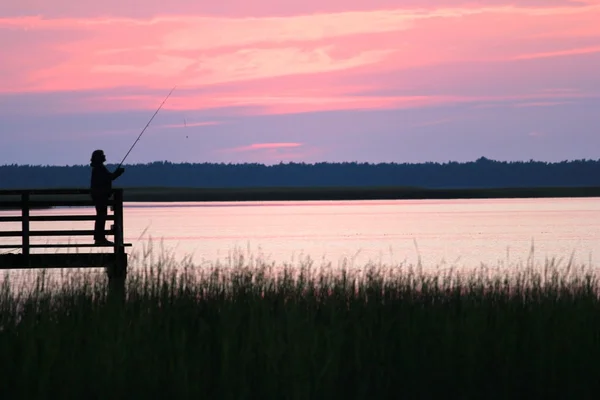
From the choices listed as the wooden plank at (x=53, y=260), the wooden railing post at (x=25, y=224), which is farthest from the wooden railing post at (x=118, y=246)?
the wooden railing post at (x=25, y=224)

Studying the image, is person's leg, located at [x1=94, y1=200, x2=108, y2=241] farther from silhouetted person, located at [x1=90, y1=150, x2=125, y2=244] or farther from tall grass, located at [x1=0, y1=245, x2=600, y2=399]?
tall grass, located at [x1=0, y1=245, x2=600, y2=399]

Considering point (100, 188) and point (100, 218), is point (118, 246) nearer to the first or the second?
point (100, 218)

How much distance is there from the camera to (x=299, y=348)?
11523mm

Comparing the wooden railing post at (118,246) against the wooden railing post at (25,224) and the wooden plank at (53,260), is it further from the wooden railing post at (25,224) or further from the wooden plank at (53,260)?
the wooden railing post at (25,224)

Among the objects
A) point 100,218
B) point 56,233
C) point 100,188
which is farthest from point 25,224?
point 100,188

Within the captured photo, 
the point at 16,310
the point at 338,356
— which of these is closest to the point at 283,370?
the point at 338,356

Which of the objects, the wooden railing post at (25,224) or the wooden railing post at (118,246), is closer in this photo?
the wooden railing post at (25,224)

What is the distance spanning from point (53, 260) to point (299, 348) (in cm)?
1096

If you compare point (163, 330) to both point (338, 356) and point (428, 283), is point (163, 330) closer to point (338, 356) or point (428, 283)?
point (338, 356)

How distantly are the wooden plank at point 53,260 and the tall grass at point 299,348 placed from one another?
490 cm

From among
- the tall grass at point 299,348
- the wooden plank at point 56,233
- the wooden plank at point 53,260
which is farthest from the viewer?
the wooden plank at point 53,260

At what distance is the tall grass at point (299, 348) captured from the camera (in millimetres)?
10750

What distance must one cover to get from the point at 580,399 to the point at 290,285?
7.47m

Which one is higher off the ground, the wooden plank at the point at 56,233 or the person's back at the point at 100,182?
the person's back at the point at 100,182
